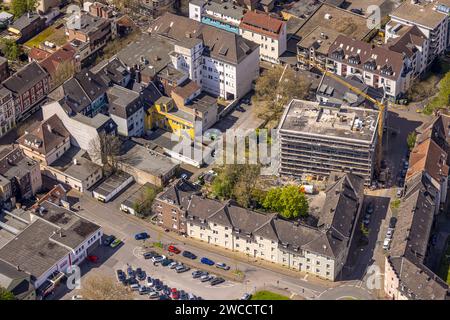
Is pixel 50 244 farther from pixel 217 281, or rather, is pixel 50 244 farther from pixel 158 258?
pixel 217 281

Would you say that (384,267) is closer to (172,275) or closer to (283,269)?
(283,269)

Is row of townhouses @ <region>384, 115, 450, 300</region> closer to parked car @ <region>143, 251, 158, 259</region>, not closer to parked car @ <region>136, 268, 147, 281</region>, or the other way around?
parked car @ <region>143, 251, 158, 259</region>

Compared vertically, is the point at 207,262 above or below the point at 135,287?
above

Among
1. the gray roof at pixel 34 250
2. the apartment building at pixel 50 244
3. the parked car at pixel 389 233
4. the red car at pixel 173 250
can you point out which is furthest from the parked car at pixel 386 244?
the gray roof at pixel 34 250

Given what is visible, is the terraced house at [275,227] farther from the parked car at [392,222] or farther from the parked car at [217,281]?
the parked car at [217,281]

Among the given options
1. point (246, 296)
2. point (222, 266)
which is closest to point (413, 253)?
point (246, 296)
